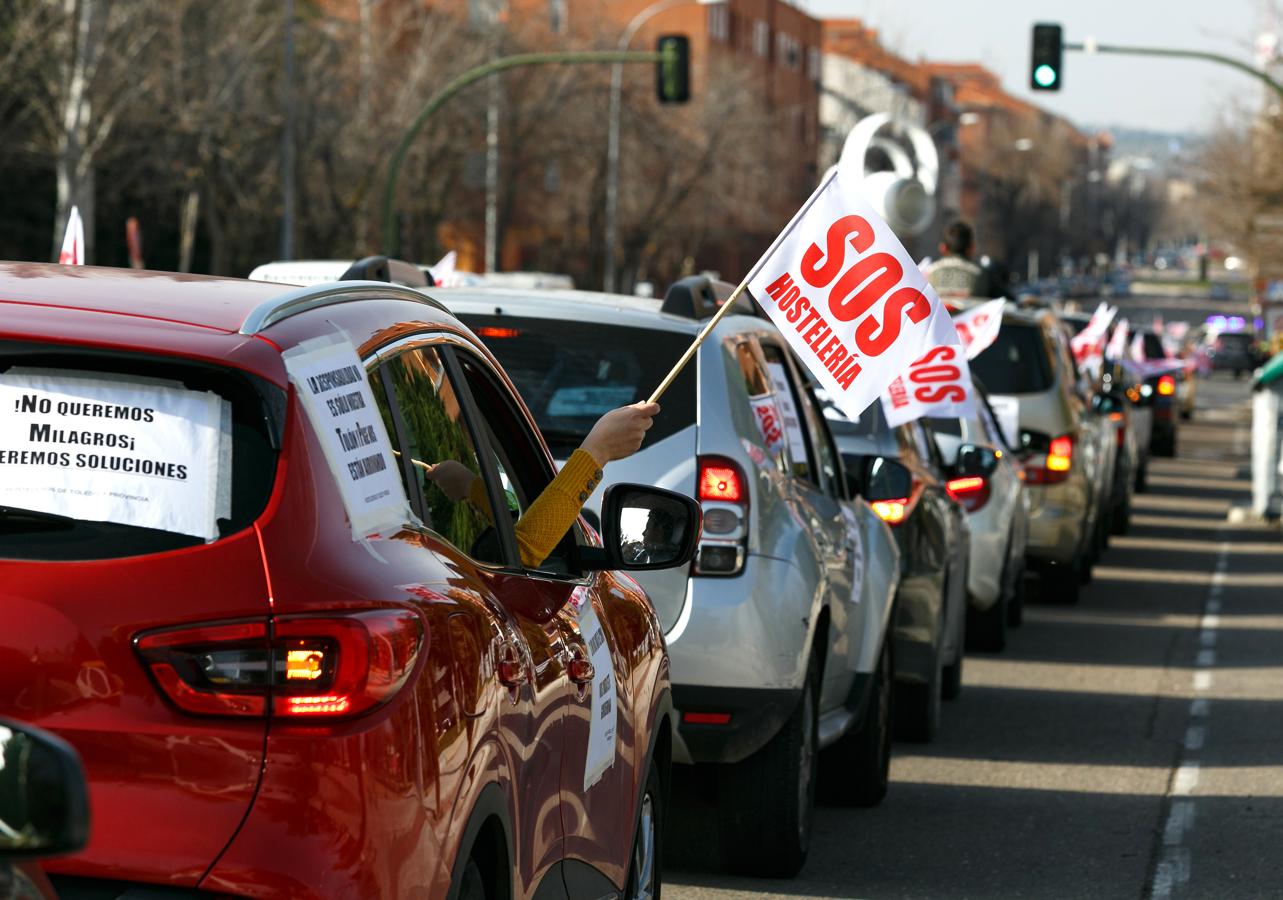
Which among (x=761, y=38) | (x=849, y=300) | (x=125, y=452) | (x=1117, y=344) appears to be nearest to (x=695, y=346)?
(x=849, y=300)

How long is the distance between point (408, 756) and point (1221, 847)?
5498mm

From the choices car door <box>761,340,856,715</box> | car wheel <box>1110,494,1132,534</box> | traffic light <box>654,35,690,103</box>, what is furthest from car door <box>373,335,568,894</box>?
traffic light <box>654,35,690,103</box>

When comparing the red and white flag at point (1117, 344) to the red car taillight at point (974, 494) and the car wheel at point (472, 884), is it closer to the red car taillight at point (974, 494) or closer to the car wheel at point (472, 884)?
the red car taillight at point (974, 494)

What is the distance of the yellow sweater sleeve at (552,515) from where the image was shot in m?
4.55

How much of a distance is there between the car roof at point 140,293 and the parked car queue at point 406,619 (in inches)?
0.4

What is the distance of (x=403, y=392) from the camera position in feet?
13.0

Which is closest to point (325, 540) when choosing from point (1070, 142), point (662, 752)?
point (662, 752)

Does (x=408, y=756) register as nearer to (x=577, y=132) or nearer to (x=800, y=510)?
A: (x=800, y=510)

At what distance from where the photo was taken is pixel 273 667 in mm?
3104

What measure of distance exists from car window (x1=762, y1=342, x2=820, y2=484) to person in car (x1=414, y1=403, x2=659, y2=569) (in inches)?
111

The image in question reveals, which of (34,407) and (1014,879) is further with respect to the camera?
(1014,879)

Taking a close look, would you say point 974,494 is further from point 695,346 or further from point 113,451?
point 113,451

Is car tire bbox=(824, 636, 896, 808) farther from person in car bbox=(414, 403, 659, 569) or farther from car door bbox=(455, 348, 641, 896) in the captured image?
person in car bbox=(414, 403, 659, 569)

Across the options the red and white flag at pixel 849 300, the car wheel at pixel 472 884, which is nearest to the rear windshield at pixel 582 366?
the red and white flag at pixel 849 300
